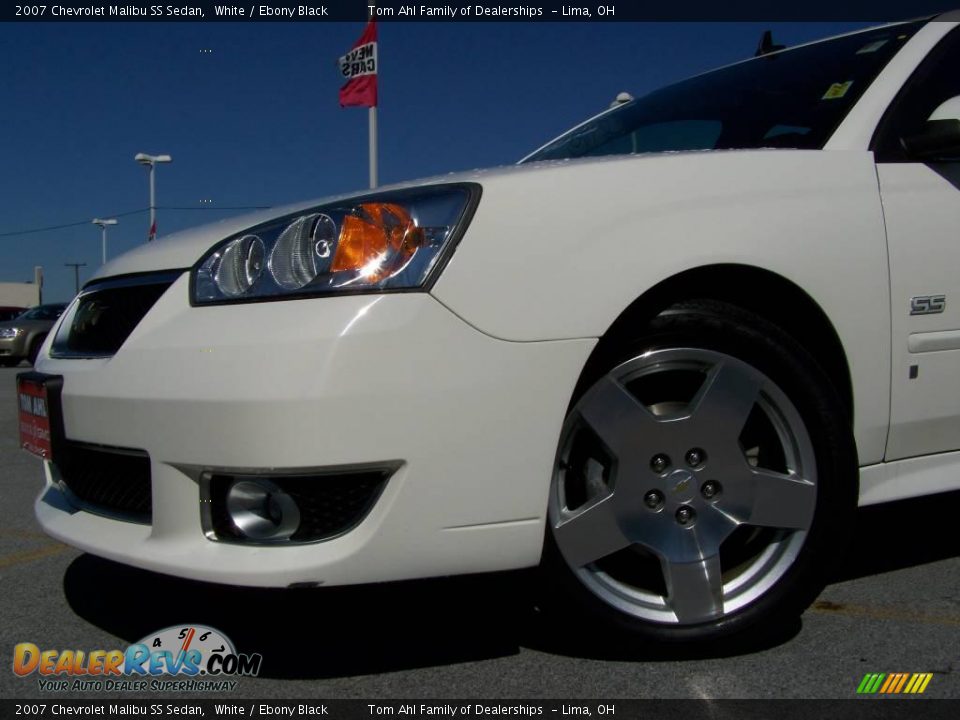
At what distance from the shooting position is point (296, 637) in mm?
2209

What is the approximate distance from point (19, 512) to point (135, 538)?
2.13 m

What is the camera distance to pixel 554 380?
6.10 feet

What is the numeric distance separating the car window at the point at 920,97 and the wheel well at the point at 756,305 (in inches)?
19.6

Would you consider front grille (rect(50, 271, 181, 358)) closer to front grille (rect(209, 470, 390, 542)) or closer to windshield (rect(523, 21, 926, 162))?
front grille (rect(209, 470, 390, 542))

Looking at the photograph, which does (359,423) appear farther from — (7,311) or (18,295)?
(7,311)

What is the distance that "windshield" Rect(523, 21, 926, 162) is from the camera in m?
2.54

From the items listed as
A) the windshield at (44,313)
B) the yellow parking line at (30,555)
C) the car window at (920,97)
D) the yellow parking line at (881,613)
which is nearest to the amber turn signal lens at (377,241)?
the car window at (920,97)

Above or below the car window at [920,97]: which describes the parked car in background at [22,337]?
below

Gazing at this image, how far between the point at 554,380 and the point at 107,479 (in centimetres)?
113

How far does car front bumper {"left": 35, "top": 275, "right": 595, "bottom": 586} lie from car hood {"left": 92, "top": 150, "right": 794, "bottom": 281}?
259mm

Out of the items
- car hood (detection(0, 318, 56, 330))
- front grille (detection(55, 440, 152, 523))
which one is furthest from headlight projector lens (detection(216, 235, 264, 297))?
car hood (detection(0, 318, 56, 330))

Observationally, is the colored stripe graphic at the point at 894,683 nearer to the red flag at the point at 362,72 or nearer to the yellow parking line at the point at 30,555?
the yellow parking line at the point at 30,555

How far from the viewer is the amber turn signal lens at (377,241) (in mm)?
1831

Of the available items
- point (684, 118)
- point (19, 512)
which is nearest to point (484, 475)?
point (684, 118)
